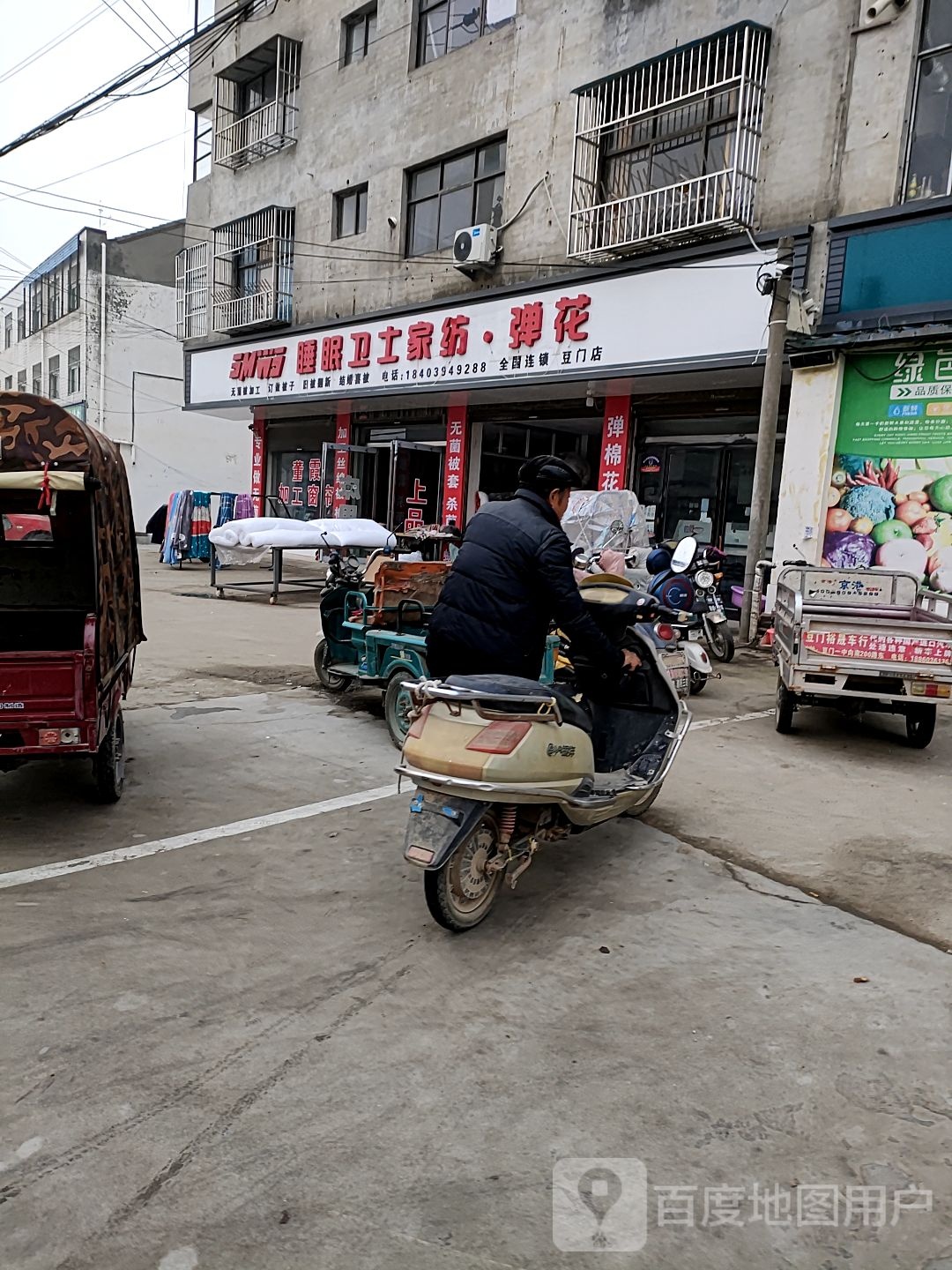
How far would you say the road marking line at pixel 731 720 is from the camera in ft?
24.2

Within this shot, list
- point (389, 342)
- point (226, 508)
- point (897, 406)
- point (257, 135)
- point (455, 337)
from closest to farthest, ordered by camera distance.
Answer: point (897, 406)
point (455, 337)
point (389, 342)
point (257, 135)
point (226, 508)

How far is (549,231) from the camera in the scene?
14.0 meters

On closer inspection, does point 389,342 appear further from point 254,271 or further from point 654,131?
point 254,271

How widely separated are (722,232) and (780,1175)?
38.1ft

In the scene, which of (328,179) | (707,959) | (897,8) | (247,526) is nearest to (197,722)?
(707,959)

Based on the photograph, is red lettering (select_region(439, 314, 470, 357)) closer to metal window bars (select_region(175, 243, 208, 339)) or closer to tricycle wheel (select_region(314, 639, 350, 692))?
tricycle wheel (select_region(314, 639, 350, 692))

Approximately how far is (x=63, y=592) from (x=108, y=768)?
1609mm

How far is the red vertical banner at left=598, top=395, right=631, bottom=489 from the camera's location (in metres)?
14.3

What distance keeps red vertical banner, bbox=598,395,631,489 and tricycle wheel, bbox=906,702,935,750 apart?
8012 mm

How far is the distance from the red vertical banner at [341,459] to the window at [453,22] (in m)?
6.96

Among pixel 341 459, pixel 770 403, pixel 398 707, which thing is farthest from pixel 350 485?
pixel 398 707

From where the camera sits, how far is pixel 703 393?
1351 cm

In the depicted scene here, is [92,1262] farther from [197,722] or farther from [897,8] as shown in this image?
[897,8]

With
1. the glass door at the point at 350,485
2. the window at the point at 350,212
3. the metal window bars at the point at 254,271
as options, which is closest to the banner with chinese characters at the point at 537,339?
the metal window bars at the point at 254,271
